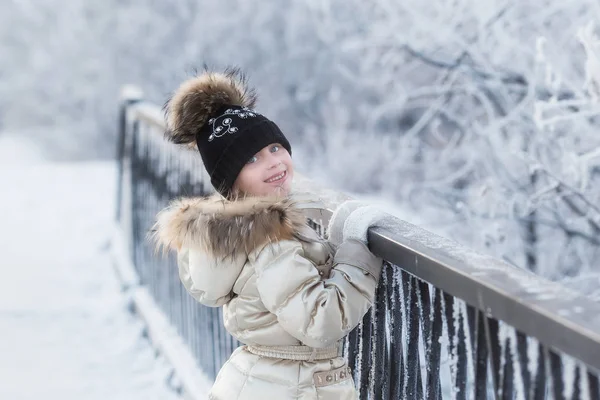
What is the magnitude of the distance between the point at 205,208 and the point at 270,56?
57.1 feet

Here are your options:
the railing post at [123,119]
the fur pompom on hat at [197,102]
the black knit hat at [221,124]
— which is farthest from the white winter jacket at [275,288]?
the railing post at [123,119]

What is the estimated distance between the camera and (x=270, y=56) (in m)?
19.4

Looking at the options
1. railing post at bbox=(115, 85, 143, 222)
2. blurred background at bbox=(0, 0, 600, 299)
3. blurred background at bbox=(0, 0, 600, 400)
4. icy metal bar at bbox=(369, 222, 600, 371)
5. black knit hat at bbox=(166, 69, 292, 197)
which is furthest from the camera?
railing post at bbox=(115, 85, 143, 222)

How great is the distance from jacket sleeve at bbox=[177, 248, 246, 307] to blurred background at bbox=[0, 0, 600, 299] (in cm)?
214

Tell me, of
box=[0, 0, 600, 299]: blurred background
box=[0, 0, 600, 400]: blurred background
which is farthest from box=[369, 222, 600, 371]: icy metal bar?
box=[0, 0, 600, 299]: blurred background

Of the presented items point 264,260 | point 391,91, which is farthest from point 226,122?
point 391,91

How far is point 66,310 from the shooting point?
19.2 ft

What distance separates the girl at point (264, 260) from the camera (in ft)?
6.86

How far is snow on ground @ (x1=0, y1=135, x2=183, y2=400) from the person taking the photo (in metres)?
4.51

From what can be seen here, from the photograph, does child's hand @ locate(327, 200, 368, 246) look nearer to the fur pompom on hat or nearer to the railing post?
the fur pompom on hat

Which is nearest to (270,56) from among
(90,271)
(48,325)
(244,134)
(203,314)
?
(90,271)

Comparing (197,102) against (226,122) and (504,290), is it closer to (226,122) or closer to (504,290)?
(226,122)

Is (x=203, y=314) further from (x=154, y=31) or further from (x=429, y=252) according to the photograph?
(x=154, y=31)

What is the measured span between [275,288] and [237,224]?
202mm
